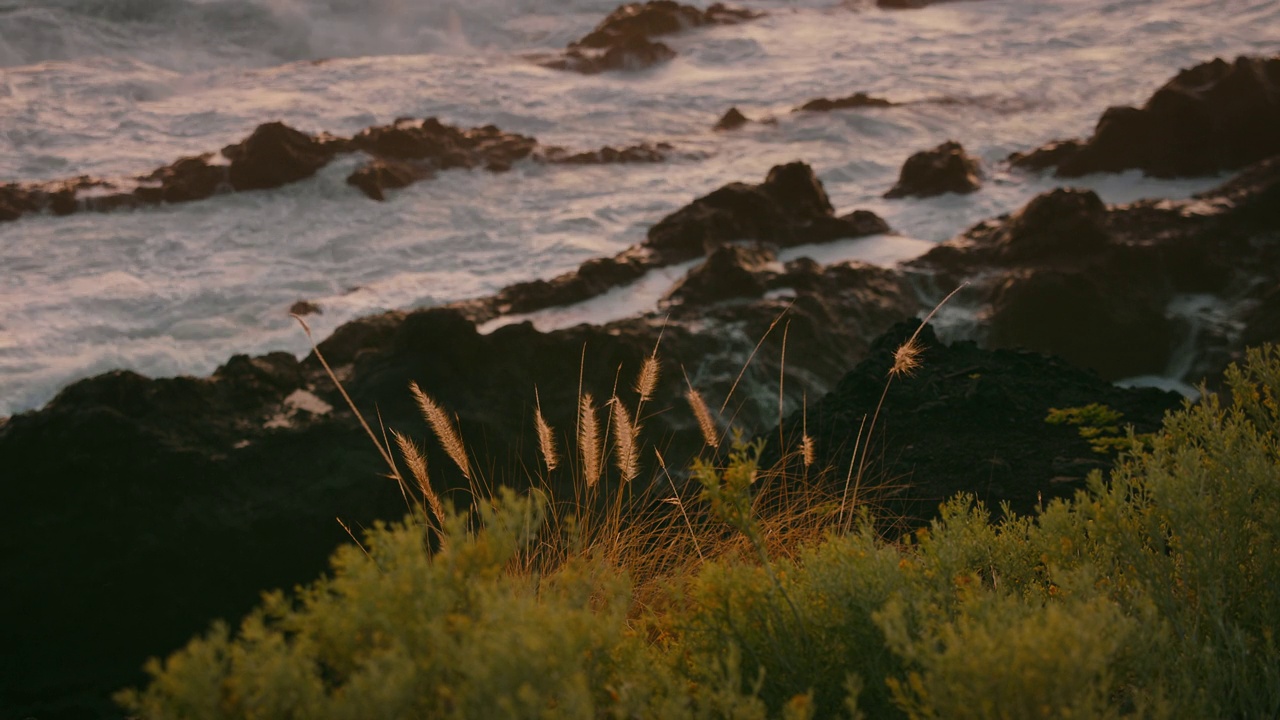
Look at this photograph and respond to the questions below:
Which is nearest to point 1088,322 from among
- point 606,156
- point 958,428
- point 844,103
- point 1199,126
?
point 958,428

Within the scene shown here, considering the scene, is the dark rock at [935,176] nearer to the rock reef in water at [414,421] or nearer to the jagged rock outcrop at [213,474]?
the rock reef in water at [414,421]

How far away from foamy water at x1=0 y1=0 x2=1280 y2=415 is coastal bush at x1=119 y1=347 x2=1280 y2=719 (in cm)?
731

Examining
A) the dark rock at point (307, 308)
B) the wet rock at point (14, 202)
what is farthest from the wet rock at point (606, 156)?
the wet rock at point (14, 202)

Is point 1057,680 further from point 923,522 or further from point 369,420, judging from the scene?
point 369,420

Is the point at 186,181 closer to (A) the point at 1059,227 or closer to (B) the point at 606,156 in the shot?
(B) the point at 606,156

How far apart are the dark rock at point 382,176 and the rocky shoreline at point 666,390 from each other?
20.8 ft

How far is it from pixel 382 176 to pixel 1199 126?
11.3 m

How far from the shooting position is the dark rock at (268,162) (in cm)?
1622

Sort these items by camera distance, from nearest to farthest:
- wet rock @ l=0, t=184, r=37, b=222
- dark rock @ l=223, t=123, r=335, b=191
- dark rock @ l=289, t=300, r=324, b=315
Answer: dark rock @ l=289, t=300, r=324, b=315, wet rock @ l=0, t=184, r=37, b=222, dark rock @ l=223, t=123, r=335, b=191

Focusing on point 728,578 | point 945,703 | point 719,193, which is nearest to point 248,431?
point 728,578

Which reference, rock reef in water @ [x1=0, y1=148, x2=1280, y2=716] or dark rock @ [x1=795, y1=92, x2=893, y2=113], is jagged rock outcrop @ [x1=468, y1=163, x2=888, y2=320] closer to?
rock reef in water @ [x1=0, y1=148, x2=1280, y2=716]

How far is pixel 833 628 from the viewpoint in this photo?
2549 mm

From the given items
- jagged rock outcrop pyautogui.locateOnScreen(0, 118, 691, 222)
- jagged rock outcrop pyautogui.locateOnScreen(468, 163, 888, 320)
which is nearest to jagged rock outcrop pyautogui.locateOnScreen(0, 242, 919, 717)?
jagged rock outcrop pyautogui.locateOnScreen(468, 163, 888, 320)

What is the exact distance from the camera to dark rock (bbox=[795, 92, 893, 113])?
2030 centimetres
